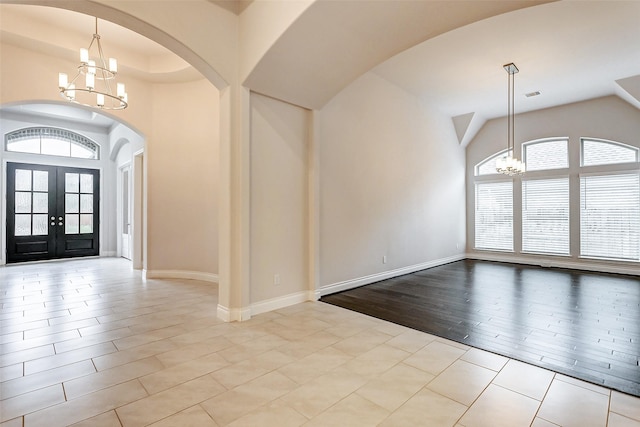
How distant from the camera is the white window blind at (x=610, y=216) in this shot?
629cm

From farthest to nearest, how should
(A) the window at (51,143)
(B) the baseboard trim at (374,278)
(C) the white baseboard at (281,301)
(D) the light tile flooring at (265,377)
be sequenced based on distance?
(A) the window at (51,143), (B) the baseboard trim at (374,278), (C) the white baseboard at (281,301), (D) the light tile flooring at (265,377)

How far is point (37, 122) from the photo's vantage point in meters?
7.68

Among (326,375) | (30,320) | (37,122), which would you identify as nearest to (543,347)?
(326,375)

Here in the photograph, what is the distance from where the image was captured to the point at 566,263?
22.7 ft

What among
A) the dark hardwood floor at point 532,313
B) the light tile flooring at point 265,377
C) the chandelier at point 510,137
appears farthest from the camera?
the chandelier at point 510,137

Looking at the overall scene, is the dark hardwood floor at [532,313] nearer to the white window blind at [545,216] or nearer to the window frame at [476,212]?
the white window blind at [545,216]

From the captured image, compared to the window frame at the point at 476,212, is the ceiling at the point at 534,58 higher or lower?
higher

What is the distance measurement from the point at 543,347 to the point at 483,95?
212 inches

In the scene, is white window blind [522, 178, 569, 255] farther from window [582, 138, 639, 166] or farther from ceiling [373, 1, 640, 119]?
ceiling [373, 1, 640, 119]

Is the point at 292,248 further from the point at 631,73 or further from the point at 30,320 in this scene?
the point at 631,73

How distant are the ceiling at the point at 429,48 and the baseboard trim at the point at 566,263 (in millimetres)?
3227

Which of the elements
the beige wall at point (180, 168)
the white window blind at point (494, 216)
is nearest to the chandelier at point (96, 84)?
the beige wall at point (180, 168)

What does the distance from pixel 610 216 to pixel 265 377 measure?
312 inches

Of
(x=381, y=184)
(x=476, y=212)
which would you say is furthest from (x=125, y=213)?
(x=476, y=212)
